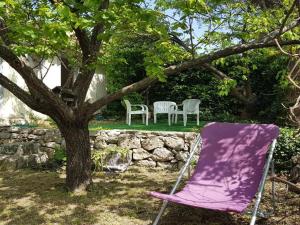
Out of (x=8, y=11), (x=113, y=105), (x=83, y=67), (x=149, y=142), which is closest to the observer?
(x=8, y=11)

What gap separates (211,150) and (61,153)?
4.07m

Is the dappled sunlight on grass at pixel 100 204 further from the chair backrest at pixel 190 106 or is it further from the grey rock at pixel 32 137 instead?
the chair backrest at pixel 190 106

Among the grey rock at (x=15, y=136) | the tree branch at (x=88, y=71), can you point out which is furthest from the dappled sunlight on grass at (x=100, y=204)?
the grey rock at (x=15, y=136)

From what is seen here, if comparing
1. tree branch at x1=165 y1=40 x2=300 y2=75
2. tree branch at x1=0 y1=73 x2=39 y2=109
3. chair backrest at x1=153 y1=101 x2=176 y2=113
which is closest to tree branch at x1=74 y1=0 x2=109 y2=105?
tree branch at x1=0 y1=73 x2=39 y2=109

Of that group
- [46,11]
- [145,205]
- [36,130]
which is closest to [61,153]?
[36,130]

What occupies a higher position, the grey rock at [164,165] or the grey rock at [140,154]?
the grey rock at [140,154]

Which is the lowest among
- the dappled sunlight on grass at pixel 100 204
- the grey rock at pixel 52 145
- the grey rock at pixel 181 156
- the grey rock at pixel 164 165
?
the dappled sunlight on grass at pixel 100 204

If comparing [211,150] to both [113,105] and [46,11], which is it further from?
[113,105]

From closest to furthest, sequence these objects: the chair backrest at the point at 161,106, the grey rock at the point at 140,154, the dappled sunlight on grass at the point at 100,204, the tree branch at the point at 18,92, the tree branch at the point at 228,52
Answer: the dappled sunlight on grass at the point at 100,204 < the tree branch at the point at 228,52 < the tree branch at the point at 18,92 < the grey rock at the point at 140,154 < the chair backrest at the point at 161,106

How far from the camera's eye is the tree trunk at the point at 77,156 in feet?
21.0

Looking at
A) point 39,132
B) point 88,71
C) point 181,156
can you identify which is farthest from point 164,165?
point 39,132

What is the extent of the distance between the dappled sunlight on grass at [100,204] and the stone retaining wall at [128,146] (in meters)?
0.77

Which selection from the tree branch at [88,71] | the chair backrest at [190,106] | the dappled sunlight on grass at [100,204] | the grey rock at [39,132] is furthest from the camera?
the chair backrest at [190,106]

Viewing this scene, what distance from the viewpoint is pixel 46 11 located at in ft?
14.9
